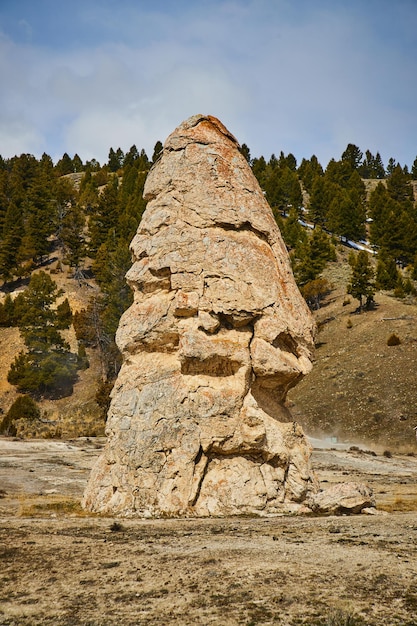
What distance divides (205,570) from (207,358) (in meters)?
6.98

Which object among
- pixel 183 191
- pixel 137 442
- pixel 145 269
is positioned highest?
pixel 183 191

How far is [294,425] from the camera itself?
606 inches

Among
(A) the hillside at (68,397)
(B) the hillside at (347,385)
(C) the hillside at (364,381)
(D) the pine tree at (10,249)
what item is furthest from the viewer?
(D) the pine tree at (10,249)

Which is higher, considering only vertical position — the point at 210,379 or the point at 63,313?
the point at 63,313

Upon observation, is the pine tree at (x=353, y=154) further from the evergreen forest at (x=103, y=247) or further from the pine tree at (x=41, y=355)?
the pine tree at (x=41, y=355)

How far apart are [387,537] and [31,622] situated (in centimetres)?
621

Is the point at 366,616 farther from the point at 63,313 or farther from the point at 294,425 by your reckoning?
the point at 63,313

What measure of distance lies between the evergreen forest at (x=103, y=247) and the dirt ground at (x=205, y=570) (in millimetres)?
31750

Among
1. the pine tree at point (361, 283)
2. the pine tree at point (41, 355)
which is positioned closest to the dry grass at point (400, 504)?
the pine tree at point (41, 355)

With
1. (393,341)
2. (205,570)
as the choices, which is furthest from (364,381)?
(205,570)

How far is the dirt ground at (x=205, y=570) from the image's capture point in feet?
19.9

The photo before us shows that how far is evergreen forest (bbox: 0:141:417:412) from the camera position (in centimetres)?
5225

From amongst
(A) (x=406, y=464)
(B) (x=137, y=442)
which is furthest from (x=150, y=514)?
(A) (x=406, y=464)

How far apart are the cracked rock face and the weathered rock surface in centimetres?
3
